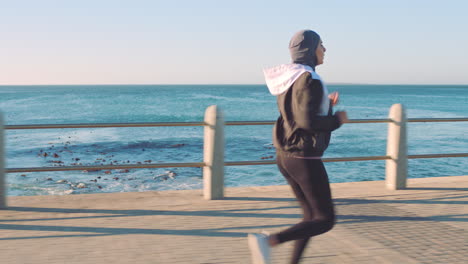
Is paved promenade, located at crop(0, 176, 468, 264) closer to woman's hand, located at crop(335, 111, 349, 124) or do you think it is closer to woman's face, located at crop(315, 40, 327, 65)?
woman's hand, located at crop(335, 111, 349, 124)

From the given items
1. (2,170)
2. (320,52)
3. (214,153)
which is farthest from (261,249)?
(2,170)

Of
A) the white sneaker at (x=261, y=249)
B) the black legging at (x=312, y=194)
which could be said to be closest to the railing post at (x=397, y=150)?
the black legging at (x=312, y=194)

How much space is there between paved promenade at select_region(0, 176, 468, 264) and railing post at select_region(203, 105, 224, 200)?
184mm

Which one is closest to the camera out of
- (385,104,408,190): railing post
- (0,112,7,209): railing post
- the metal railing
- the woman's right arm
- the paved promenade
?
the woman's right arm

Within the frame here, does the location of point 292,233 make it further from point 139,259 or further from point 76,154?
point 76,154

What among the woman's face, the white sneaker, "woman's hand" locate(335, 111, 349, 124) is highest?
the woman's face

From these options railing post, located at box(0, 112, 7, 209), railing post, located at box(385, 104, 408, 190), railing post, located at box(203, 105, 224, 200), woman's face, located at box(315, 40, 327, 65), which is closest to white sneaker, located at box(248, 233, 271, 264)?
woman's face, located at box(315, 40, 327, 65)

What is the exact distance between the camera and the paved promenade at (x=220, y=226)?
4258 millimetres

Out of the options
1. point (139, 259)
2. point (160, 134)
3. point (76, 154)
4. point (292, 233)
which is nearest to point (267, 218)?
point (139, 259)

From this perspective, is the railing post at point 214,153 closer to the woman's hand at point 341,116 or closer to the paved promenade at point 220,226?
the paved promenade at point 220,226

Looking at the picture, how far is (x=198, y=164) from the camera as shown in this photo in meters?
6.27

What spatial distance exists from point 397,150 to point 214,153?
8.30 feet

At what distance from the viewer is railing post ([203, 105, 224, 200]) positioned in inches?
243

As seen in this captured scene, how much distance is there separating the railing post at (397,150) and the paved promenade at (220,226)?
159mm
